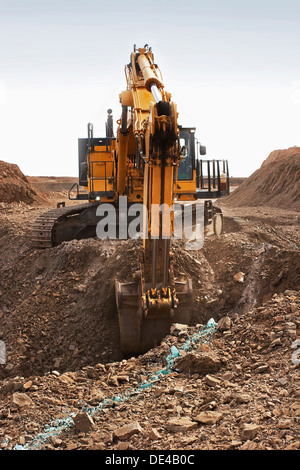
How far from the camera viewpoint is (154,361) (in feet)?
20.4

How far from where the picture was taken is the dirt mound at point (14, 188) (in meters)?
27.3

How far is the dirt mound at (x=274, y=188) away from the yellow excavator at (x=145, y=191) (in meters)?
15.5

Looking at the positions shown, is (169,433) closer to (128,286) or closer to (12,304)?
(128,286)

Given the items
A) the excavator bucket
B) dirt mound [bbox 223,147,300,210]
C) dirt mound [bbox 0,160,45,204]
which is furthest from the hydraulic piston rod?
dirt mound [bbox 0,160,45,204]

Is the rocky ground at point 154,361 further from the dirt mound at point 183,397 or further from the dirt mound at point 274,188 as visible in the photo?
the dirt mound at point 274,188

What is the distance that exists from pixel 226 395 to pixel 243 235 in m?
7.42

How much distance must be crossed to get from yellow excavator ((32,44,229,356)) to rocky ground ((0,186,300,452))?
1.73ft

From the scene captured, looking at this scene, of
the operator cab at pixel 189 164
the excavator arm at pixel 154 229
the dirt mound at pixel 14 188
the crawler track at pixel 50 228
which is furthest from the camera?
the dirt mound at pixel 14 188

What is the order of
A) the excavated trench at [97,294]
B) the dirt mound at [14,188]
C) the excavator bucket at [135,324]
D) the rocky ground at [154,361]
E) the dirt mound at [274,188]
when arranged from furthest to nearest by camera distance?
the dirt mound at [274,188]
the dirt mound at [14,188]
the excavated trench at [97,294]
the excavator bucket at [135,324]
the rocky ground at [154,361]

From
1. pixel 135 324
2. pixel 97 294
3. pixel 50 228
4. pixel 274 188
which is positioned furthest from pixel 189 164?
pixel 274 188

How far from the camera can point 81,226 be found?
12.1 meters

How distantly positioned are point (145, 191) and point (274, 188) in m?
25.0

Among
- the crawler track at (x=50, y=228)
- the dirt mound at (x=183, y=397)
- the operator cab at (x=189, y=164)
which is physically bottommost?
the dirt mound at (x=183, y=397)

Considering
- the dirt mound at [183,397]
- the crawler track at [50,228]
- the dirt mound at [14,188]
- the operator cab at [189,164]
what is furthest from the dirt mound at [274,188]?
the dirt mound at [183,397]
